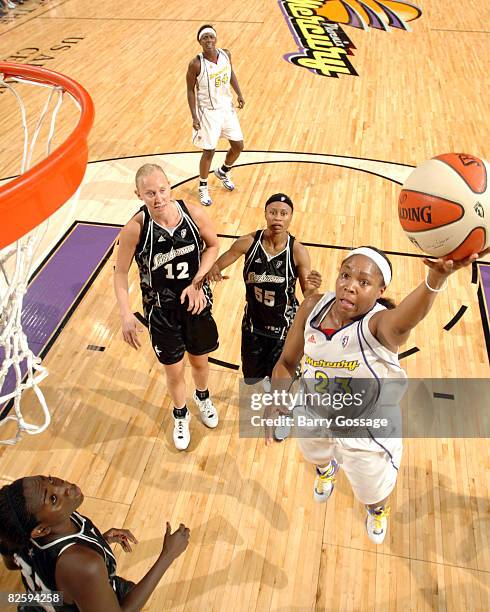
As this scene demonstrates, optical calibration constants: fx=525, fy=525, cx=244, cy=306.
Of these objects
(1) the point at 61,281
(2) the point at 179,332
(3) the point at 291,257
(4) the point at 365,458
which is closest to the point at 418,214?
(3) the point at 291,257

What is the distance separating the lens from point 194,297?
9.67ft

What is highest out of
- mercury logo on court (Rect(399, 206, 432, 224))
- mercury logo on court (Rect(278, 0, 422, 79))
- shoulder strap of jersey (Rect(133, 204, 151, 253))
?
mercury logo on court (Rect(399, 206, 432, 224))

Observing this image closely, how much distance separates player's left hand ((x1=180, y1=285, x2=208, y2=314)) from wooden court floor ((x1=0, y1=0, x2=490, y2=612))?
74cm

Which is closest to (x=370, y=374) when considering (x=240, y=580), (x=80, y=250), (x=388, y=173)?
(x=240, y=580)

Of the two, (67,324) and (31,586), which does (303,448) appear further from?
(67,324)

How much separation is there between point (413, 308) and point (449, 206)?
0.60 m

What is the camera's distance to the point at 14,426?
3.61 m

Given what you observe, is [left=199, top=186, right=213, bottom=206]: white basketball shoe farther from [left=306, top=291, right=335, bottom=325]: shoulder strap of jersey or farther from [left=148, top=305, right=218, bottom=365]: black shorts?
[left=306, top=291, right=335, bottom=325]: shoulder strap of jersey

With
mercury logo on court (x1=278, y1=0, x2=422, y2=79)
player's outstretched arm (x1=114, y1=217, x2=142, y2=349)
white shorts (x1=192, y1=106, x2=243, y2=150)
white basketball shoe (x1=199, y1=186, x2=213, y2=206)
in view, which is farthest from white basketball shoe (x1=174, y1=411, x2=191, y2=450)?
mercury logo on court (x1=278, y1=0, x2=422, y2=79)

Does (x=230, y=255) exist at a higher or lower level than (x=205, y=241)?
lower

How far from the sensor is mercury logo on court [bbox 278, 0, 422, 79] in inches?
388

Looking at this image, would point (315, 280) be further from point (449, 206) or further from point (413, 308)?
point (413, 308)

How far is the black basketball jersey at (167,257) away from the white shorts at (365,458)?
1.10m

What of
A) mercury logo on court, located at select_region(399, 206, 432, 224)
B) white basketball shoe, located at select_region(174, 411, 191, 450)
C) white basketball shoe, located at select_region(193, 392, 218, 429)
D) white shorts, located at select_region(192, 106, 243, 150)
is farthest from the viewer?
white shorts, located at select_region(192, 106, 243, 150)
